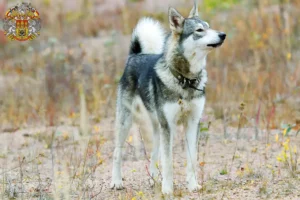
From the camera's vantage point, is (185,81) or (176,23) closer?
(185,81)

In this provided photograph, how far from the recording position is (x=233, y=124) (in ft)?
26.9

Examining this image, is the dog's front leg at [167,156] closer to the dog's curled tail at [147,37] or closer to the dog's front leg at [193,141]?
the dog's front leg at [193,141]

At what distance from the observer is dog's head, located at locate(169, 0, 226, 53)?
17.3 ft

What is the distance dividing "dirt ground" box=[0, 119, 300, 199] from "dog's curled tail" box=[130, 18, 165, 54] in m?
0.77

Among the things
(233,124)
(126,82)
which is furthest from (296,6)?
(126,82)

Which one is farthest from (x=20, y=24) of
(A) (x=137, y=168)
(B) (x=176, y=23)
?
(B) (x=176, y=23)

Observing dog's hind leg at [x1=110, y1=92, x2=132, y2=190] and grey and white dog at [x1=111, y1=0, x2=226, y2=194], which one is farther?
dog's hind leg at [x1=110, y1=92, x2=132, y2=190]

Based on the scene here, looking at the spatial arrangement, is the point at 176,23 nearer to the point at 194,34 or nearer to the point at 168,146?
the point at 194,34

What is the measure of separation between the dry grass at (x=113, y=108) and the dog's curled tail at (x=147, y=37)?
94cm

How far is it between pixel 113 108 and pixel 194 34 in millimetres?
3883

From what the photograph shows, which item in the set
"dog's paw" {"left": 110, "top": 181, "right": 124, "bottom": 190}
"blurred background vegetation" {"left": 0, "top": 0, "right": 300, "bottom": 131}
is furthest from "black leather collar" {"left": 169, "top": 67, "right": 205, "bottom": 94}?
"dog's paw" {"left": 110, "top": 181, "right": 124, "bottom": 190}

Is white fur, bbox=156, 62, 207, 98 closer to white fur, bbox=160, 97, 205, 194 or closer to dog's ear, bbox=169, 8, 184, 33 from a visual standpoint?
white fur, bbox=160, 97, 205, 194

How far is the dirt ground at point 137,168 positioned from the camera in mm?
5047

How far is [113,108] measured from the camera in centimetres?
916
